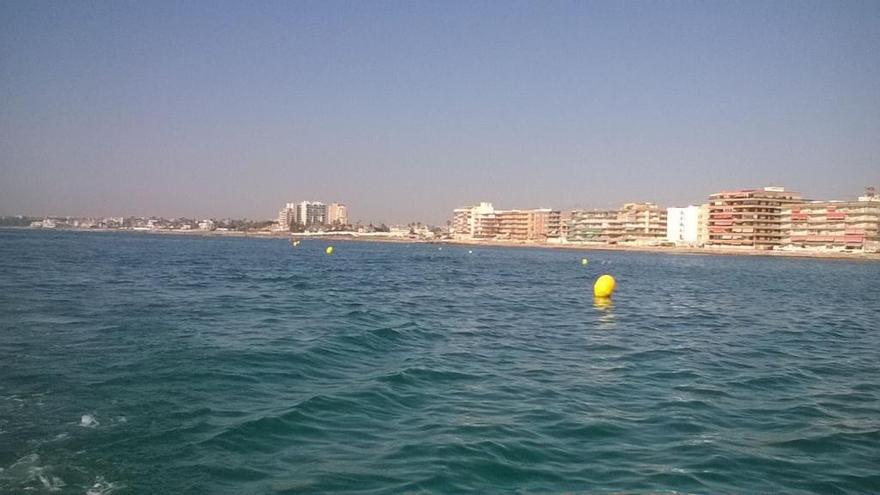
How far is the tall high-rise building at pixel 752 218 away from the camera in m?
121

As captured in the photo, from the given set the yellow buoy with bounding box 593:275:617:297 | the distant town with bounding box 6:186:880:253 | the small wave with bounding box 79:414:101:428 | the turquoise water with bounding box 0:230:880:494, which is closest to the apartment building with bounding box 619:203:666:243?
the distant town with bounding box 6:186:880:253

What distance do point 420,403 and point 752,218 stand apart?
128247 mm

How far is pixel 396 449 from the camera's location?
7.11 meters

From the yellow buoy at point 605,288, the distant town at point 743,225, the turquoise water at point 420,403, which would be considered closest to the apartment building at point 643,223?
the distant town at point 743,225

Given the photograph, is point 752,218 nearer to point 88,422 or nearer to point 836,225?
point 836,225

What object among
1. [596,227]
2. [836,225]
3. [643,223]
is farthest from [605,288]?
[596,227]

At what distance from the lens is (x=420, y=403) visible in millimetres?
9188

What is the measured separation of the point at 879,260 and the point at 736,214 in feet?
119

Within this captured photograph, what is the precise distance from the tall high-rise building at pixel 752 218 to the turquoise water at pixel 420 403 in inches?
4425

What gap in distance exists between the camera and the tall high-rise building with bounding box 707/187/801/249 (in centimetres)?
12125

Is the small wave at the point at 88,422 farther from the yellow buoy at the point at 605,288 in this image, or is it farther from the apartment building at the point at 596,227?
the apartment building at the point at 596,227

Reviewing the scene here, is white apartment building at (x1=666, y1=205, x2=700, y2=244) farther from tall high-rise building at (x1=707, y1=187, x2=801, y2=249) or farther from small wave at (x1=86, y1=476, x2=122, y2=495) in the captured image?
small wave at (x1=86, y1=476, x2=122, y2=495)

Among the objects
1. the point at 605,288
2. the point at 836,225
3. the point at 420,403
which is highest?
the point at 836,225

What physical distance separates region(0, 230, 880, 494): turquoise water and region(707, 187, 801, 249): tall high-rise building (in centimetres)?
11240
